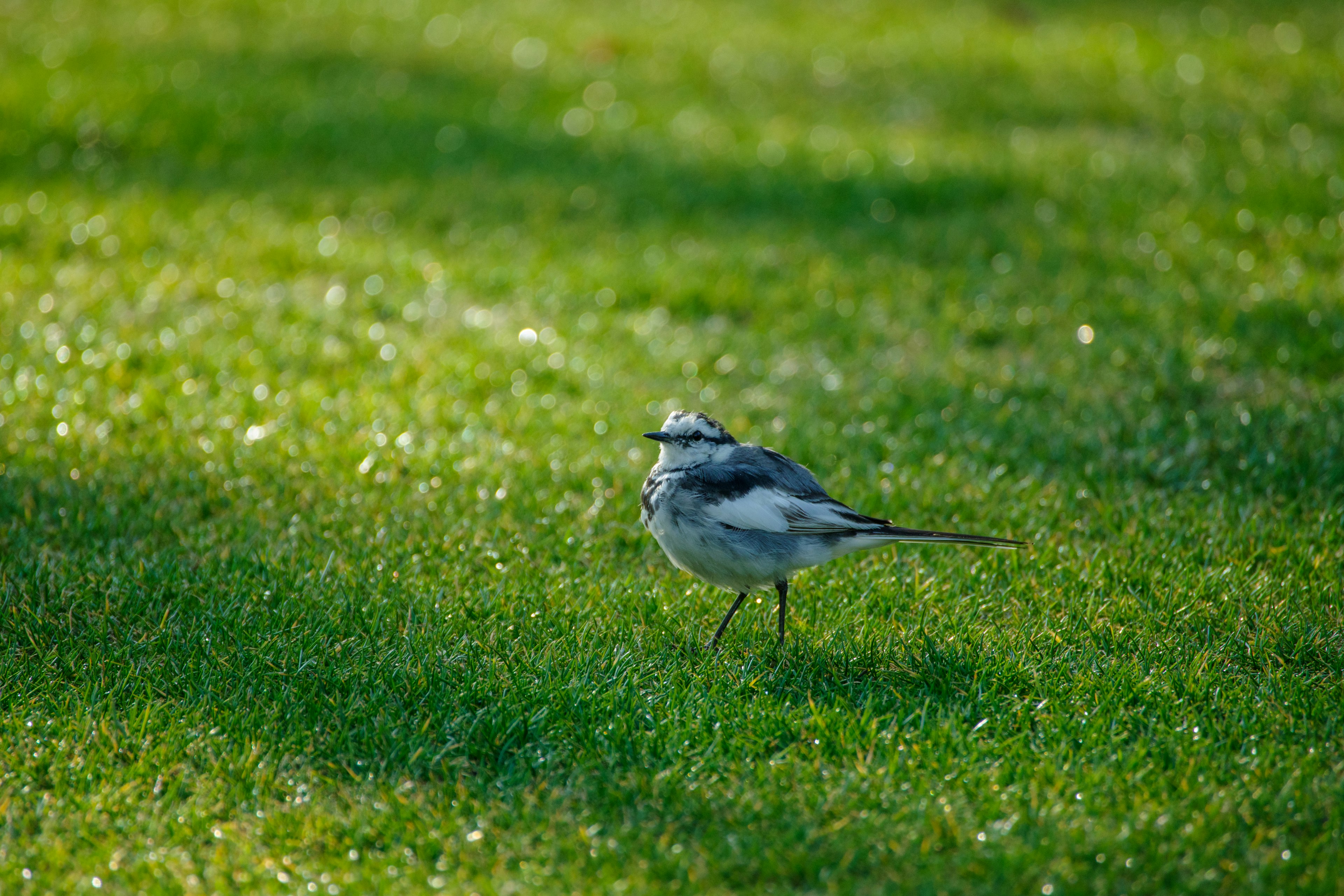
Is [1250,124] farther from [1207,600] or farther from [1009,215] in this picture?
[1207,600]

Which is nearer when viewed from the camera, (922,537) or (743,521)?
(922,537)

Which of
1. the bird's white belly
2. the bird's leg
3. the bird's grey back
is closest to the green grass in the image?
the bird's leg

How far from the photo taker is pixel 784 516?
416 centimetres

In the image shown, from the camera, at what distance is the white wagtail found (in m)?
4.12

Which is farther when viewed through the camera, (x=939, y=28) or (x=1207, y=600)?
(x=939, y=28)

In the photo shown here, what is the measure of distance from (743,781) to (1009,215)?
6271 mm

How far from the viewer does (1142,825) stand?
331cm

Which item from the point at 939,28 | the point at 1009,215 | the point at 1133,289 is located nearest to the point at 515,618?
the point at 1133,289

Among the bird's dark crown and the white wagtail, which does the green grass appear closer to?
the white wagtail

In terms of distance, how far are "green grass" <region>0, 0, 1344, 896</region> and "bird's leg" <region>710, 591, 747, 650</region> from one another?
9 cm

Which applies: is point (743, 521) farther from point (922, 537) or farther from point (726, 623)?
point (922, 537)

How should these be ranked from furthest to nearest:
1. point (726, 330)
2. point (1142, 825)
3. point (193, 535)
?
point (726, 330), point (193, 535), point (1142, 825)

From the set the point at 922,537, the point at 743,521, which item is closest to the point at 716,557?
the point at 743,521

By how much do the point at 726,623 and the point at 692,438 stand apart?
2.34 feet
